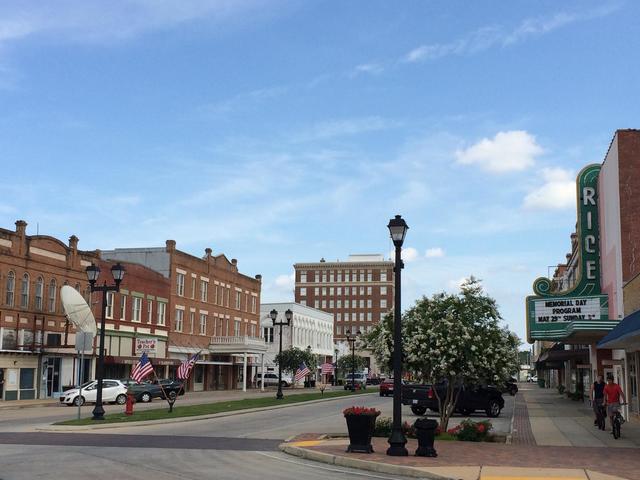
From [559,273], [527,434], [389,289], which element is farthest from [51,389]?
[389,289]

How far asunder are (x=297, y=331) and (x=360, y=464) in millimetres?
85798

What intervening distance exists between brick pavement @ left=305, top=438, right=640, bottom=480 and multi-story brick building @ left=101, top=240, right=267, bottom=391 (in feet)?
161

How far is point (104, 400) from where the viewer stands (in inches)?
1641

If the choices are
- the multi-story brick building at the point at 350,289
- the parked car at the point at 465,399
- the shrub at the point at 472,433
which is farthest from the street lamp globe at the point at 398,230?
the multi-story brick building at the point at 350,289

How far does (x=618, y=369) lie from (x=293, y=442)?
55.8ft

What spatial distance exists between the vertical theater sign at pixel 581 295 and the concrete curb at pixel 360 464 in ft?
54.6

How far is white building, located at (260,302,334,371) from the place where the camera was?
98375 millimetres

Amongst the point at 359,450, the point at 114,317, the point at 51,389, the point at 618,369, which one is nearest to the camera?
the point at 359,450

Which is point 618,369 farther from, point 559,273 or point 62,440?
point 559,273

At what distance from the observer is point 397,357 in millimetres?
16844

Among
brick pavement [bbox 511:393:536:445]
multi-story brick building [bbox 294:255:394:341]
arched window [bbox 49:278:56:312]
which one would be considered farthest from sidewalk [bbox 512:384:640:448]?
multi-story brick building [bbox 294:255:394:341]

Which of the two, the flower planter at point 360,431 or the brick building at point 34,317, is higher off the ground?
the brick building at point 34,317

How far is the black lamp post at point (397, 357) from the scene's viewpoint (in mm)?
16266

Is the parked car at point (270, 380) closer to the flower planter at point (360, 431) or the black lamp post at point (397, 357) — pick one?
the flower planter at point (360, 431)
